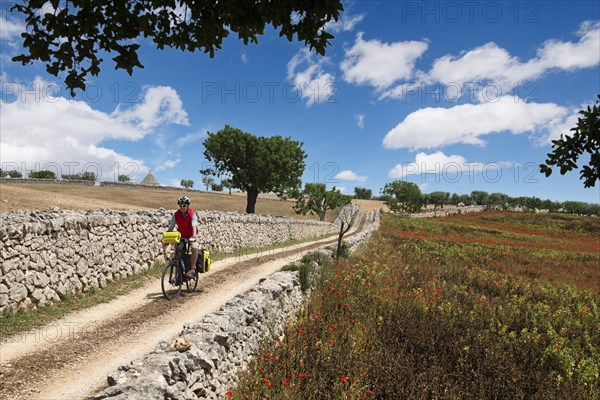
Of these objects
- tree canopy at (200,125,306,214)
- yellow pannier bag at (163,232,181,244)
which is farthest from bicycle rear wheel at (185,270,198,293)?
tree canopy at (200,125,306,214)

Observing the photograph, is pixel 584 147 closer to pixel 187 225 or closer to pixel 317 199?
pixel 187 225

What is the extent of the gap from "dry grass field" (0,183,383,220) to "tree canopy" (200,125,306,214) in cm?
1161

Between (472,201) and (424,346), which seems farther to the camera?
(472,201)

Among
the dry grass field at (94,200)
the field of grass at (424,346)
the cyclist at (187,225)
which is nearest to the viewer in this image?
the field of grass at (424,346)

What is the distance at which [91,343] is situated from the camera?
21.6 ft

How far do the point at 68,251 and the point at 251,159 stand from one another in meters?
34.5

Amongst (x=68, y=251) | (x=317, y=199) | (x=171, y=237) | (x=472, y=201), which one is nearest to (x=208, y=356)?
(x=171, y=237)

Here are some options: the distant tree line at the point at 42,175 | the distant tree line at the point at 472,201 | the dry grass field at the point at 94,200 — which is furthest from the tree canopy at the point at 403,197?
the distant tree line at the point at 42,175

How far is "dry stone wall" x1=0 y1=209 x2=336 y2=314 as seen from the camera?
7754 mm

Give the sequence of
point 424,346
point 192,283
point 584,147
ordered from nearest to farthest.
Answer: point 584,147 → point 424,346 → point 192,283

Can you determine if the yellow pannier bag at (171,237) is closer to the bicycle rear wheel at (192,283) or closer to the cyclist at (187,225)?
the cyclist at (187,225)

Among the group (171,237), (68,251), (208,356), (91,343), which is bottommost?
(91,343)

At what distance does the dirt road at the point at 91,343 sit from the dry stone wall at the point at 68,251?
45.7 inches

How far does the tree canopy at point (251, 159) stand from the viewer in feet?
141
